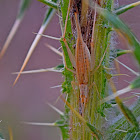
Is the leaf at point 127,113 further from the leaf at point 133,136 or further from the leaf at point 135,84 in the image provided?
the leaf at point 135,84

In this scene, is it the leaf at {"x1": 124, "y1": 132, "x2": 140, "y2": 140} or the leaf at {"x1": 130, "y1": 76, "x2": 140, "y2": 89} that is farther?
the leaf at {"x1": 124, "y1": 132, "x2": 140, "y2": 140}

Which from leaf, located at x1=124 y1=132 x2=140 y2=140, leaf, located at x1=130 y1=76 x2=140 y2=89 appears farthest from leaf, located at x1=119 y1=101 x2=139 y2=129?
leaf, located at x1=130 y1=76 x2=140 y2=89

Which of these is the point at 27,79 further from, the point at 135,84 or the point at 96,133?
the point at 135,84

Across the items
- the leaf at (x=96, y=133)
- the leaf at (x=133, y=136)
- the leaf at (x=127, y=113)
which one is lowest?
the leaf at (x=96, y=133)

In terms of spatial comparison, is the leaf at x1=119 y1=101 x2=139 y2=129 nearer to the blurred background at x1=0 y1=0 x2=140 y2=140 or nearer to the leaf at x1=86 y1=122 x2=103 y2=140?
the leaf at x1=86 y1=122 x2=103 y2=140

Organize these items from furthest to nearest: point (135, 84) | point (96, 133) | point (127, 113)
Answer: point (96, 133) < point (127, 113) < point (135, 84)

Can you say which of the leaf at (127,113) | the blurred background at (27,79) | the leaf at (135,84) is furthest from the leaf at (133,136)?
the blurred background at (27,79)

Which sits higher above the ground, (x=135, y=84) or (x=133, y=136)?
(x=135, y=84)

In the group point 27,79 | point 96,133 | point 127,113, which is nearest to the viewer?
point 127,113

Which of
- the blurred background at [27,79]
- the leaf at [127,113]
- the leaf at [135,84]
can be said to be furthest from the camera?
the blurred background at [27,79]

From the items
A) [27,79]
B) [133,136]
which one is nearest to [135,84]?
[133,136]

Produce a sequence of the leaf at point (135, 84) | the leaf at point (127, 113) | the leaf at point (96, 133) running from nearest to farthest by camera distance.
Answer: the leaf at point (135, 84) < the leaf at point (127, 113) < the leaf at point (96, 133)
